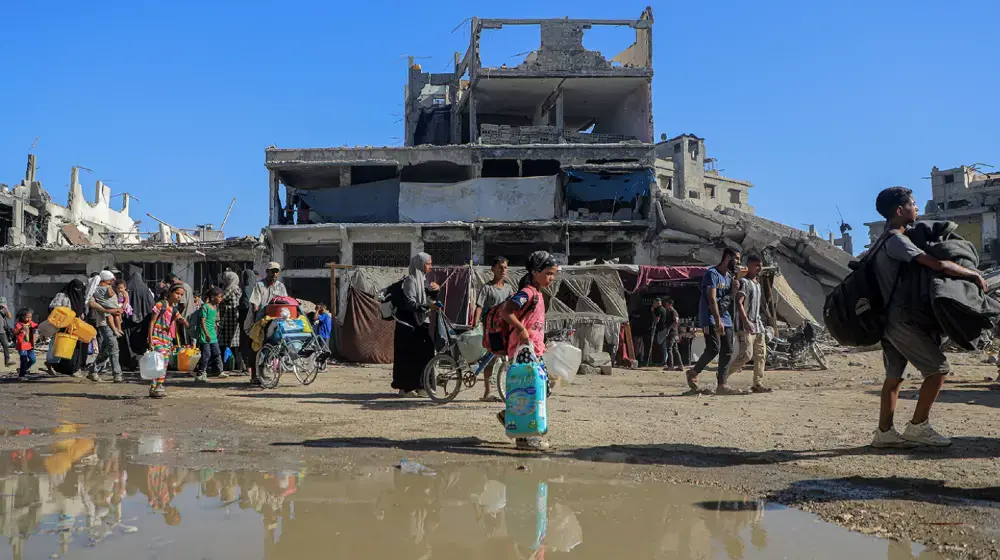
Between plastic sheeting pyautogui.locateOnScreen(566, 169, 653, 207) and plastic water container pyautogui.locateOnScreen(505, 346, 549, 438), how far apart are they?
22655mm

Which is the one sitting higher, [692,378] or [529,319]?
[529,319]

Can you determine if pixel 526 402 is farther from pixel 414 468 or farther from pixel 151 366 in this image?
pixel 151 366

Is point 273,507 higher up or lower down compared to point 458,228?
lower down

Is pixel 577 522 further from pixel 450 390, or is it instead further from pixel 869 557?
pixel 450 390

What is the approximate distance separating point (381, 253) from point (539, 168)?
6500mm

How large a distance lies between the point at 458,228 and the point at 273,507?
23.7m

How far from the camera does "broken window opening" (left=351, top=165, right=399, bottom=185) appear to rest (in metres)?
29.1

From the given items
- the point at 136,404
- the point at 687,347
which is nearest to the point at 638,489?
the point at 136,404

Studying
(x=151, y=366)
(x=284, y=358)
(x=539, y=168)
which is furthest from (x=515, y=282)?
(x=539, y=168)

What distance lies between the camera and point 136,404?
25.6ft

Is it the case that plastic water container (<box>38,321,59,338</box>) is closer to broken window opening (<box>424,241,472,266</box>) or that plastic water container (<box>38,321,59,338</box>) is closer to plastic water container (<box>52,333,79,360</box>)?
plastic water container (<box>52,333,79,360</box>)

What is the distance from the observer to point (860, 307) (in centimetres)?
472

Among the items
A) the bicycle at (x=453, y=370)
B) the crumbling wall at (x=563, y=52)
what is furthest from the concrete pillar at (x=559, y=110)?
the bicycle at (x=453, y=370)

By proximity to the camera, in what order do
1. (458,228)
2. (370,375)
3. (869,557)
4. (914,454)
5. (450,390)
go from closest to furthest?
(869,557) < (914,454) < (450,390) < (370,375) < (458,228)
